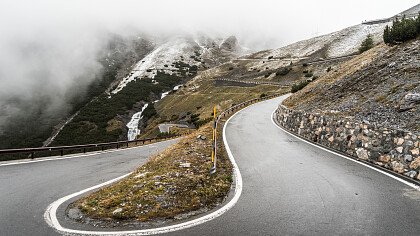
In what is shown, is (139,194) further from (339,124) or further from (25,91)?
(25,91)

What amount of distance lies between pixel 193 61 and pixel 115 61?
35987mm

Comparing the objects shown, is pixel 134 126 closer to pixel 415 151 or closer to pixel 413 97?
pixel 413 97

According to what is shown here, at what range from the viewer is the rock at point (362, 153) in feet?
37.8

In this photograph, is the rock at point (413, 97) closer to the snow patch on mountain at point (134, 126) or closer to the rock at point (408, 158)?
the rock at point (408, 158)

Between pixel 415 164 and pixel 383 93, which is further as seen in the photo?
pixel 383 93

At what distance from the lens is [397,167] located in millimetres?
9773

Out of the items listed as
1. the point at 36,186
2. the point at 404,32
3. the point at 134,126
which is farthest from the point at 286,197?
the point at 134,126

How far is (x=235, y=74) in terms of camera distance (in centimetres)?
9306

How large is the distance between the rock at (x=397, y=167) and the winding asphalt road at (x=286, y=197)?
2.34ft

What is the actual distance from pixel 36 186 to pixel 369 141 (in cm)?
1163

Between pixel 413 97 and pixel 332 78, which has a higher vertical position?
→ pixel 332 78

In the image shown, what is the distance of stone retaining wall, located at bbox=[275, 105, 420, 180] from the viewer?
368 inches

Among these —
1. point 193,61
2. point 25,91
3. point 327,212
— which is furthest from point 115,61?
point 327,212

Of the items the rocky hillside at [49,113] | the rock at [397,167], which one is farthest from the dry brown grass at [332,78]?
the rocky hillside at [49,113]
